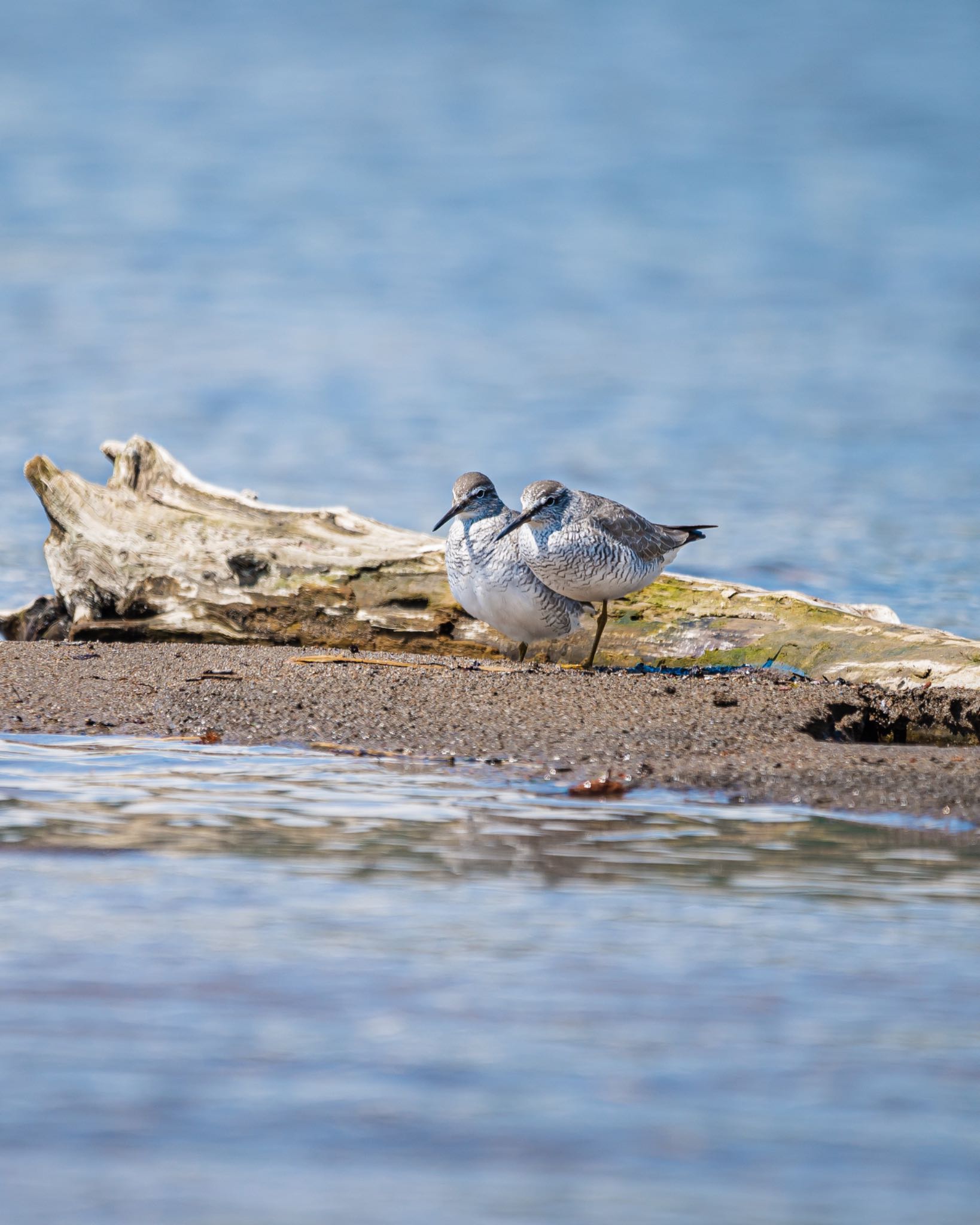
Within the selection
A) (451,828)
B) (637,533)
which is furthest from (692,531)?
(451,828)

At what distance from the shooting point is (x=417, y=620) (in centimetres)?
801

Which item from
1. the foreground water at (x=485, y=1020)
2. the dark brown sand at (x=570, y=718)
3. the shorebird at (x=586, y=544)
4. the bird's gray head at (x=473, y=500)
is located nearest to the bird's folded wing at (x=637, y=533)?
the shorebird at (x=586, y=544)

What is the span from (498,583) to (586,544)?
0.47 m

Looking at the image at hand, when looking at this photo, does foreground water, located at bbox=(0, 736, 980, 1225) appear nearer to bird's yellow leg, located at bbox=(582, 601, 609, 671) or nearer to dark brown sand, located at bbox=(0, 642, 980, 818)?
dark brown sand, located at bbox=(0, 642, 980, 818)

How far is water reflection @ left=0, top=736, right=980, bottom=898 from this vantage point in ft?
12.8

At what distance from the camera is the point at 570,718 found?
6055 mm

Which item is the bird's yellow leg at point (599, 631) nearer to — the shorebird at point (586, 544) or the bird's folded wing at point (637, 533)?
the shorebird at point (586, 544)

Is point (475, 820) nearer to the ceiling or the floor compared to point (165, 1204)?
nearer to the ceiling

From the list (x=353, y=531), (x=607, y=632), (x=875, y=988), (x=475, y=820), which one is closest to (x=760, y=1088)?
(x=875, y=988)

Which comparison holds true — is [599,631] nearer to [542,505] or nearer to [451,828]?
[542,505]

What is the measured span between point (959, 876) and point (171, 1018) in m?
2.10

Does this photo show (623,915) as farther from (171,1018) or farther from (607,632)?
(607,632)

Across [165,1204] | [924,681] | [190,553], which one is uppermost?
[190,553]

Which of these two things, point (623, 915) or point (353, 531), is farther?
point (353, 531)
